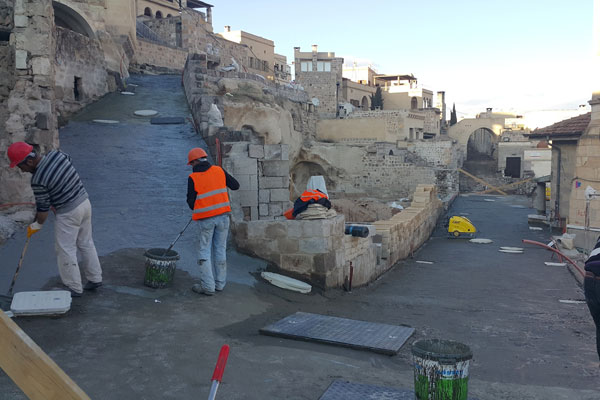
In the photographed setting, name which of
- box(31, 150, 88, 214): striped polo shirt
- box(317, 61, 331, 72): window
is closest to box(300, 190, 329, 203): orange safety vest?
box(31, 150, 88, 214): striped polo shirt

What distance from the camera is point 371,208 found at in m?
22.5

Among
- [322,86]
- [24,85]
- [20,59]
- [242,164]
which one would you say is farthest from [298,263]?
[322,86]

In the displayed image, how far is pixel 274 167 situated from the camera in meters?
9.04

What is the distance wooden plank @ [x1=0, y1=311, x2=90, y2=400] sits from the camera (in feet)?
6.41

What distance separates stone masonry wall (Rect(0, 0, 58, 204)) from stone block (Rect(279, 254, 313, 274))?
402cm

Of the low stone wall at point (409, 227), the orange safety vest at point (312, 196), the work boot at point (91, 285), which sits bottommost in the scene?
the low stone wall at point (409, 227)

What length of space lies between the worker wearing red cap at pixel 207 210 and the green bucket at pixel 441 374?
10.2ft

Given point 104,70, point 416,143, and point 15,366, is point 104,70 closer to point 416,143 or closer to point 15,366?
point 15,366

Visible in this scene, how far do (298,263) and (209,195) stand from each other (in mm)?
2023

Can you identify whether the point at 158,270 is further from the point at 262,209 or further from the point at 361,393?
the point at 262,209

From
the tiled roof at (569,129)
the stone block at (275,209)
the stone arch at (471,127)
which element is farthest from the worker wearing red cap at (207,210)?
the stone arch at (471,127)

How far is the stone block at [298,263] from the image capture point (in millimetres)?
7316

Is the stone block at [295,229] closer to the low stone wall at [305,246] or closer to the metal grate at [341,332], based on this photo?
the low stone wall at [305,246]

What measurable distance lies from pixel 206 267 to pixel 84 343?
1.78m
